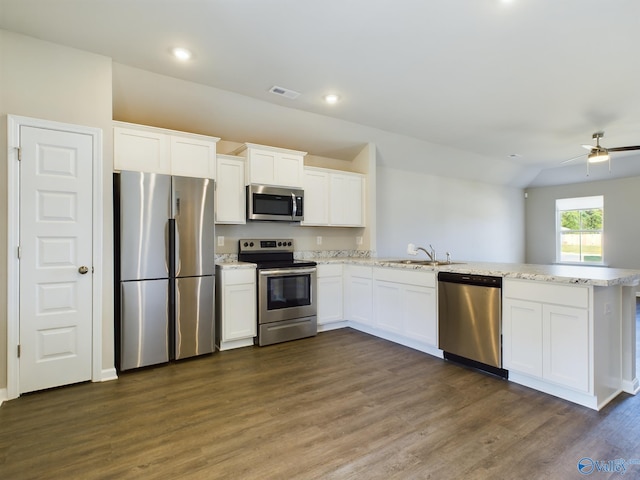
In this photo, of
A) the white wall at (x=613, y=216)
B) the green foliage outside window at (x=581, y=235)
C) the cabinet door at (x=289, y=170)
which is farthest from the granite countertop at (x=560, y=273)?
the green foliage outside window at (x=581, y=235)

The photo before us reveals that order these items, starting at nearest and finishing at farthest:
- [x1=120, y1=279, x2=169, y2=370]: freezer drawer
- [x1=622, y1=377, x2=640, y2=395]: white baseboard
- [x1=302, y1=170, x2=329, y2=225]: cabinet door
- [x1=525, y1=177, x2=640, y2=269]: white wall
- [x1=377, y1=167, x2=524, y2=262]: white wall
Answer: [x1=622, y1=377, x2=640, y2=395]: white baseboard < [x1=120, y1=279, x2=169, y2=370]: freezer drawer < [x1=302, y1=170, x2=329, y2=225]: cabinet door < [x1=377, y1=167, x2=524, y2=262]: white wall < [x1=525, y1=177, x2=640, y2=269]: white wall

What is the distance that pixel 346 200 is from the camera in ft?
16.5

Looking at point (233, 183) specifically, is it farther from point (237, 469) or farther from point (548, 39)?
point (548, 39)

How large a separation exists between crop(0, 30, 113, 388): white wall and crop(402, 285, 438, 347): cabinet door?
294 cm

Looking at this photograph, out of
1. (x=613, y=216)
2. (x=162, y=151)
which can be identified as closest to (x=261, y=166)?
(x=162, y=151)

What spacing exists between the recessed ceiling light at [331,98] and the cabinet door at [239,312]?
2302mm

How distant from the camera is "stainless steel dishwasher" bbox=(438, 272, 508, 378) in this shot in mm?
2965

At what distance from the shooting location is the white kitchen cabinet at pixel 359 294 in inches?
169

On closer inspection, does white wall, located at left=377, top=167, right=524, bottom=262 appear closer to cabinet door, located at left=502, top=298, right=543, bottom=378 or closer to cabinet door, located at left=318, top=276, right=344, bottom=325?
cabinet door, located at left=318, top=276, right=344, bottom=325

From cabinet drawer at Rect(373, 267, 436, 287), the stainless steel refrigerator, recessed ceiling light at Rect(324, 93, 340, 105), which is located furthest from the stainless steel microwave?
cabinet drawer at Rect(373, 267, 436, 287)

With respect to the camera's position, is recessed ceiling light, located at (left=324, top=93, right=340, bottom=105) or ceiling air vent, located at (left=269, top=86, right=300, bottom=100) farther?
recessed ceiling light, located at (left=324, top=93, right=340, bottom=105)

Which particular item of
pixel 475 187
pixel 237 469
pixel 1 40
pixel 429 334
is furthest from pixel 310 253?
→ pixel 475 187

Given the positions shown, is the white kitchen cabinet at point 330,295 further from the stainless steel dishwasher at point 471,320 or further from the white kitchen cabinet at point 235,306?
the stainless steel dishwasher at point 471,320

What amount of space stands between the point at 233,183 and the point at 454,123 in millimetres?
3160
